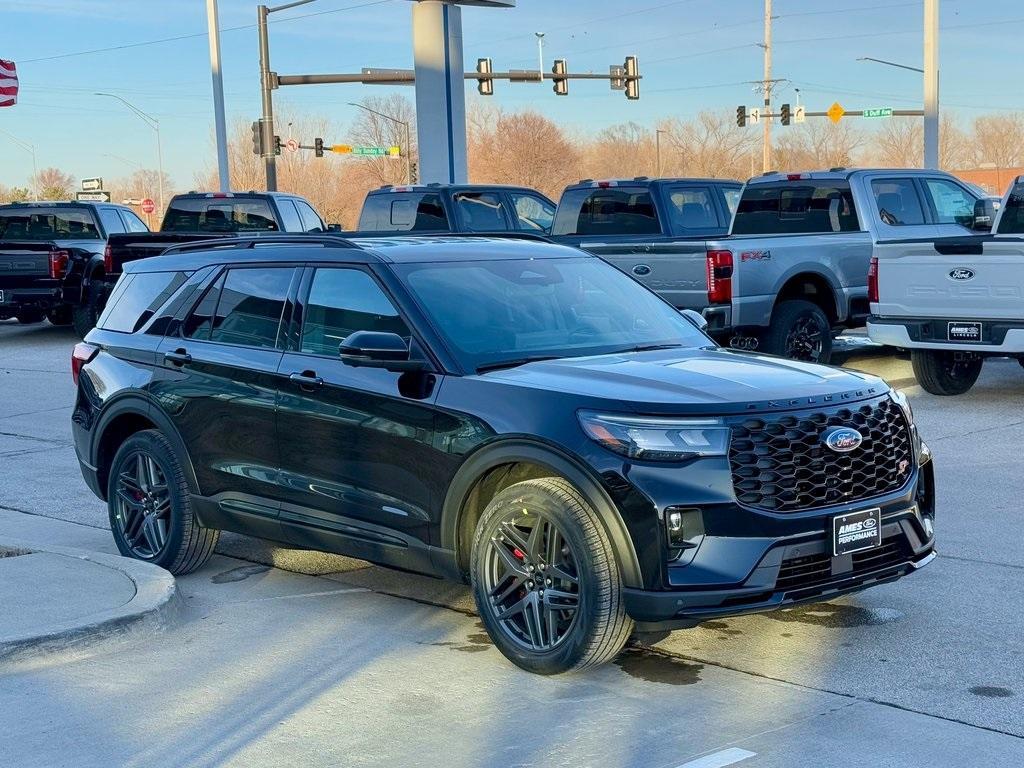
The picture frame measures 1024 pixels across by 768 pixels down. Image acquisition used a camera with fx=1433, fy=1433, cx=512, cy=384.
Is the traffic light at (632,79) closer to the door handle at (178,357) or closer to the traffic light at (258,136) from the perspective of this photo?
the traffic light at (258,136)

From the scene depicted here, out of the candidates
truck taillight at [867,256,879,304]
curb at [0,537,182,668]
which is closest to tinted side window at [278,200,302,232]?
truck taillight at [867,256,879,304]

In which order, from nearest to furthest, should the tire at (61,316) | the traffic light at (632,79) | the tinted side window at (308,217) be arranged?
the tinted side window at (308,217), the tire at (61,316), the traffic light at (632,79)

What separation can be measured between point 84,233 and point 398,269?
58.3 ft

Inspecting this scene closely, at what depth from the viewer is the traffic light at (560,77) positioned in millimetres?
44250

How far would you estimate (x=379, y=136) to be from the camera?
95.8m

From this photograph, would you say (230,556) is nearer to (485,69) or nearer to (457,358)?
(457,358)

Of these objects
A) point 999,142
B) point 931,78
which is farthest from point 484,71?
point 999,142

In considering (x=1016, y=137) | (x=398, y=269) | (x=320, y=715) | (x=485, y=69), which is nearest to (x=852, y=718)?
(x=320, y=715)

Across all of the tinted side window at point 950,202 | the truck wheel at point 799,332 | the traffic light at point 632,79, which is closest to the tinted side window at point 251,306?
the truck wheel at point 799,332

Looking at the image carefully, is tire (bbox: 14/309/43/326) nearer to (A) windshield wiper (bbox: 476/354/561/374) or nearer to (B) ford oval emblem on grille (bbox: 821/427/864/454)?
(A) windshield wiper (bbox: 476/354/561/374)

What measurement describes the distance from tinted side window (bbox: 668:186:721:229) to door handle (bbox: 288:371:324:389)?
11.1 m

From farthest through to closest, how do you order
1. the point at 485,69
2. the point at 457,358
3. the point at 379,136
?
the point at 379,136, the point at 485,69, the point at 457,358

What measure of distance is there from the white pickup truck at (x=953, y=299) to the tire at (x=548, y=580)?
24.6 feet

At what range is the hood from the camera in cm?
540
